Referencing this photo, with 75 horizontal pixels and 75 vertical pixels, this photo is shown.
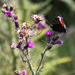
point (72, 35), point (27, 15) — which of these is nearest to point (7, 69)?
point (27, 15)

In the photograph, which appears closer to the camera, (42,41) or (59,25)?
(59,25)

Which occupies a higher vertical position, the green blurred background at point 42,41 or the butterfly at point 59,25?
the butterfly at point 59,25

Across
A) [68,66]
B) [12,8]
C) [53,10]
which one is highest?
[12,8]

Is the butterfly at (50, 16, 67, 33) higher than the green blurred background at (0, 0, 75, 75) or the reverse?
higher

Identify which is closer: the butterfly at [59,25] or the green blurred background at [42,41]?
the butterfly at [59,25]

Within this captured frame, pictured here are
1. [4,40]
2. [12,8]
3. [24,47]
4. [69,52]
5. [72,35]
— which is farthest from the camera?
[72,35]

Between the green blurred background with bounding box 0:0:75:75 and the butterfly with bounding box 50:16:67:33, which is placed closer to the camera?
the butterfly with bounding box 50:16:67:33

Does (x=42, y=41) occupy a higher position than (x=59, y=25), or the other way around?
(x=59, y=25)

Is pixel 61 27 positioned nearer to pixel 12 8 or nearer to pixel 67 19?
pixel 12 8
